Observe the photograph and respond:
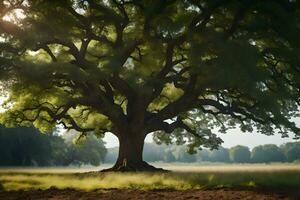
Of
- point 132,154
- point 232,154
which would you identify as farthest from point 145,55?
point 232,154

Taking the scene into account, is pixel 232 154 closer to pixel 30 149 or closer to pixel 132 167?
pixel 30 149

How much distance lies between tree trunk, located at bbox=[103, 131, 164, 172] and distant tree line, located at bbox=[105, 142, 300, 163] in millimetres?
98134

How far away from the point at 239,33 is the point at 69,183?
45.4 feet

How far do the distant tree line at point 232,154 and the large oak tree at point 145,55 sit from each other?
323ft

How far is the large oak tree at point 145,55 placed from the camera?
956 inches

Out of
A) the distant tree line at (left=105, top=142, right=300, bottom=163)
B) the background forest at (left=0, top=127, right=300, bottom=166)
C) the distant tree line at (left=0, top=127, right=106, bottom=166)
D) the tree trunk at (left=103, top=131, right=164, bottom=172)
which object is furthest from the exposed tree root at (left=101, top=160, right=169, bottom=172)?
the distant tree line at (left=105, top=142, right=300, bottom=163)

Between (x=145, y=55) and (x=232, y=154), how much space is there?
127096 millimetres

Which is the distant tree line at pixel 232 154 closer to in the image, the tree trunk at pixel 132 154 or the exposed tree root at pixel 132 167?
the tree trunk at pixel 132 154

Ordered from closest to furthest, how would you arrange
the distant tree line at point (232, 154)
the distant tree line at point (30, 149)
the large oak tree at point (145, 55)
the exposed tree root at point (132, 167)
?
the large oak tree at point (145, 55), the exposed tree root at point (132, 167), the distant tree line at point (30, 149), the distant tree line at point (232, 154)

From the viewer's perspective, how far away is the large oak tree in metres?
24.3

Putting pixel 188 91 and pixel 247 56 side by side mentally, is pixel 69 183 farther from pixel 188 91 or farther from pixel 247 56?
pixel 188 91

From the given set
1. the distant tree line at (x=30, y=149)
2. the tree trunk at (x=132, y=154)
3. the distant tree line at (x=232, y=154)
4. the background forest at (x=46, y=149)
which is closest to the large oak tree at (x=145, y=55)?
the tree trunk at (x=132, y=154)

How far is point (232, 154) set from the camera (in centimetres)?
15262

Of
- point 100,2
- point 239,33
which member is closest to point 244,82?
point 239,33
